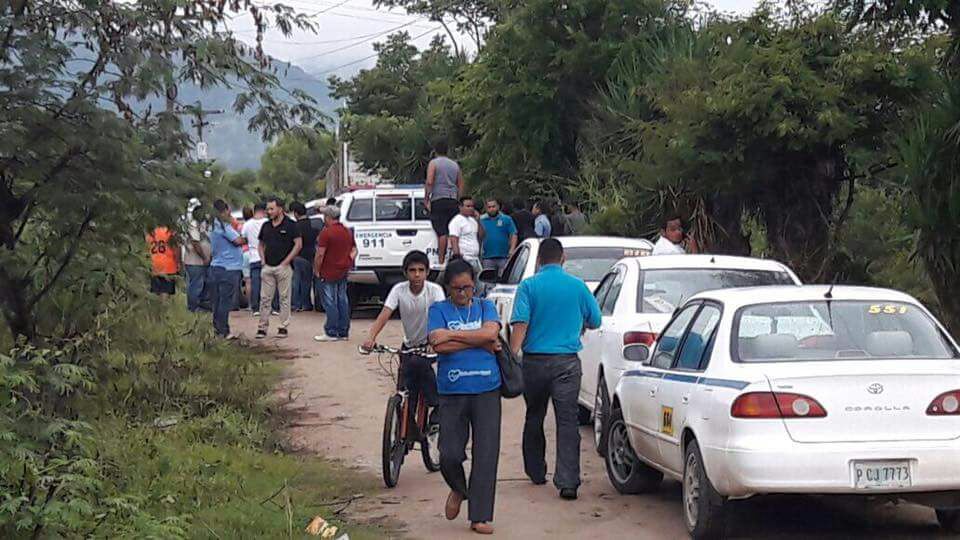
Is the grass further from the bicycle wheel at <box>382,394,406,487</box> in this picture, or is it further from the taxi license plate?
the taxi license plate

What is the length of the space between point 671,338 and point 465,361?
5.37 ft

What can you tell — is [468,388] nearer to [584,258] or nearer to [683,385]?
[683,385]

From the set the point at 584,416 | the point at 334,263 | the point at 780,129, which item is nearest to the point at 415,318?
the point at 584,416

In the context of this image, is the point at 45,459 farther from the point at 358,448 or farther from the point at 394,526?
the point at 358,448

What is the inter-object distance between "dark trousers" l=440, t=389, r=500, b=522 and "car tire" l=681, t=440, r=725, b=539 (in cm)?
130

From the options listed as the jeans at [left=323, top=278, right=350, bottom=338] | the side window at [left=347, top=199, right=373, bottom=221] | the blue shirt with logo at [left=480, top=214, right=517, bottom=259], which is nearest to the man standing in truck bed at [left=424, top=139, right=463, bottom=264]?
the blue shirt with logo at [left=480, top=214, right=517, bottom=259]

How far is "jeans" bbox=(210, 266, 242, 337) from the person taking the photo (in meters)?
19.2

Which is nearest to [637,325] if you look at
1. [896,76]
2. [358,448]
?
[358,448]

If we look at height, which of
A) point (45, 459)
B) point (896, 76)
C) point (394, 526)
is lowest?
point (394, 526)

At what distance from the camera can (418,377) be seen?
11125 millimetres

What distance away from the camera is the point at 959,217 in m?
13.4

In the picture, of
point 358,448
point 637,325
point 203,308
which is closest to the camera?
point 637,325

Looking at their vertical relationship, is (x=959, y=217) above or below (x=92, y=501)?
above

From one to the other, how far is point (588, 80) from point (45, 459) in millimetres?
19182
